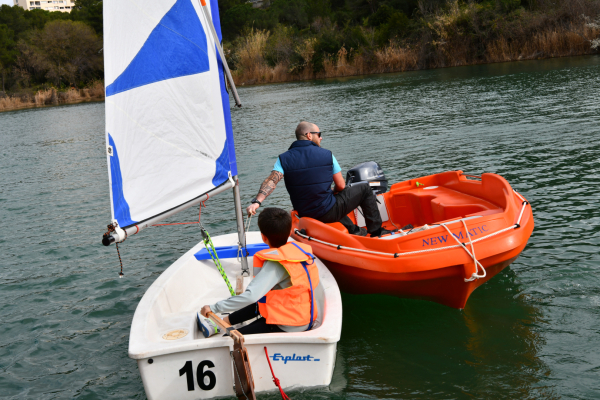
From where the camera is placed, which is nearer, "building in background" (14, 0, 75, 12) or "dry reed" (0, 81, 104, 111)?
"dry reed" (0, 81, 104, 111)

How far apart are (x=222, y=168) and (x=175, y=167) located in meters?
0.43

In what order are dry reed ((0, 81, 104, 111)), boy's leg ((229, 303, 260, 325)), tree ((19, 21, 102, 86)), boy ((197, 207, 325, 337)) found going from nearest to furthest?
boy ((197, 207, 325, 337))
boy's leg ((229, 303, 260, 325))
dry reed ((0, 81, 104, 111))
tree ((19, 21, 102, 86))

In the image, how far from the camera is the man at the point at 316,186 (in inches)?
193

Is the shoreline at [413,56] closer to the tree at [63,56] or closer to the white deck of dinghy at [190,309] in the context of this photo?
the tree at [63,56]

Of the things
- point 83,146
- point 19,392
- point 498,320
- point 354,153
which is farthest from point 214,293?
point 83,146

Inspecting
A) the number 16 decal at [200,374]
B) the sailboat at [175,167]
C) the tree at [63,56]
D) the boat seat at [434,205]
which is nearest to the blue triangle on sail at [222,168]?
the sailboat at [175,167]

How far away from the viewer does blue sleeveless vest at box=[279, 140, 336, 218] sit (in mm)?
4895

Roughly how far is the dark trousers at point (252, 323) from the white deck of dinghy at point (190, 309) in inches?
9.3

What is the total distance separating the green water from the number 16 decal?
1.79ft

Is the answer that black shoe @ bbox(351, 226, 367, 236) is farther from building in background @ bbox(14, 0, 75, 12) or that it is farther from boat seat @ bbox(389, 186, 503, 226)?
building in background @ bbox(14, 0, 75, 12)

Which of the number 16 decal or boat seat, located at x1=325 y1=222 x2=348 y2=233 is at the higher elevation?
boat seat, located at x1=325 y1=222 x2=348 y2=233

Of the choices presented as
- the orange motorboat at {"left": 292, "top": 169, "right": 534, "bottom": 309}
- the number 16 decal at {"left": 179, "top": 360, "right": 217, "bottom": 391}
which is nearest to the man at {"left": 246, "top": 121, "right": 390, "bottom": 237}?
the orange motorboat at {"left": 292, "top": 169, "right": 534, "bottom": 309}

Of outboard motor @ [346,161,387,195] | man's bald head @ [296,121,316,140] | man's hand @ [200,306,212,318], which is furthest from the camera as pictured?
outboard motor @ [346,161,387,195]

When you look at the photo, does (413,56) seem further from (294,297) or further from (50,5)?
(50,5)
